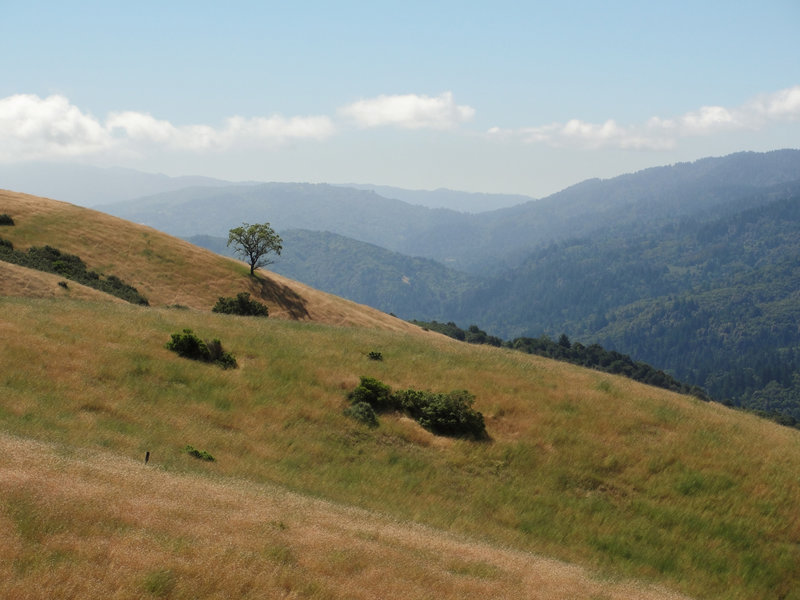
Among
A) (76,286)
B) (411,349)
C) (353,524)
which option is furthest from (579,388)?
(76,286)

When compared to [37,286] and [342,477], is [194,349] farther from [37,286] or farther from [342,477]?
[37,286]

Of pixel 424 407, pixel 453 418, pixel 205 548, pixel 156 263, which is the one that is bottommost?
pixel 453 418

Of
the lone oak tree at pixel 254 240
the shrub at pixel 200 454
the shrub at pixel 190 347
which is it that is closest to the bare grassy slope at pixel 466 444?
the shrub at pixel 200 454

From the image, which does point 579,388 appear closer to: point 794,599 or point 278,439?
point 794,599

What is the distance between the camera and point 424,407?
27656mm

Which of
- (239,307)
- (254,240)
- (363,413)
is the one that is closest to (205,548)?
(363,413)

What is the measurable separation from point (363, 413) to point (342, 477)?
443cm

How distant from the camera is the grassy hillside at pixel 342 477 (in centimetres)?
1158

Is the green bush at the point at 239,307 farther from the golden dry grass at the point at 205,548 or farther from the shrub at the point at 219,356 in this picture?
the golden dry grass at the point at 205,548

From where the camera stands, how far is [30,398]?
22.2m

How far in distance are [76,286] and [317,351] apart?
2958 cm

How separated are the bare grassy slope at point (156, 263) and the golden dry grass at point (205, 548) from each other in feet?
161

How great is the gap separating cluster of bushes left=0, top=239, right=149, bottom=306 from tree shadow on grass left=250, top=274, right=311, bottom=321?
14.3 metres

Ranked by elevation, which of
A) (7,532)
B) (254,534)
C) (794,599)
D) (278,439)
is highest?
(7,532)
